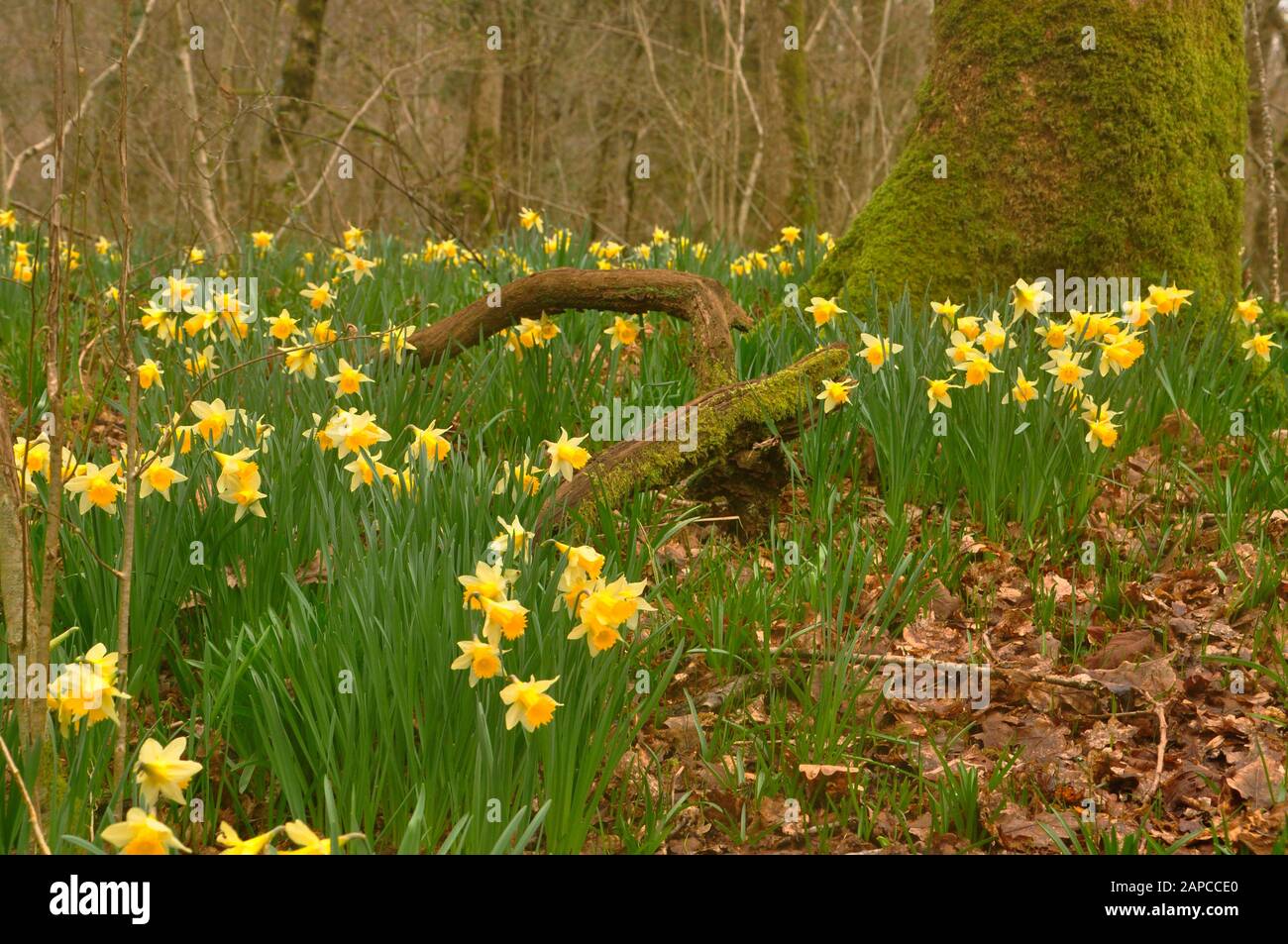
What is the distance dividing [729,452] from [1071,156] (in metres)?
1.81

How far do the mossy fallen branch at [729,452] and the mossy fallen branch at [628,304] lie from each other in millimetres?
314

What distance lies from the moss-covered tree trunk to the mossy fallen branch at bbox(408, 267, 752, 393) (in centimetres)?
82

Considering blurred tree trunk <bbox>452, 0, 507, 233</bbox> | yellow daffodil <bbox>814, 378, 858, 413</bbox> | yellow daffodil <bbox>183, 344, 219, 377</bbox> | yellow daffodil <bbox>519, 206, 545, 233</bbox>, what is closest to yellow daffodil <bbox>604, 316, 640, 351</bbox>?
yellow daffodil <bbox>814, 378, 858, 413</bbox>

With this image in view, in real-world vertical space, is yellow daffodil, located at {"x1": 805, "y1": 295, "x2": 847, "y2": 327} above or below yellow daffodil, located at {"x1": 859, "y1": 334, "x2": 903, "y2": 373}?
above

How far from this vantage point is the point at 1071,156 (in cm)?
397

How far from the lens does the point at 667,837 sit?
85.6 inches

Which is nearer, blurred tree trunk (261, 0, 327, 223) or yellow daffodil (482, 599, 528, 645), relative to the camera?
yellow daffodil (482, 599, 528, 645)

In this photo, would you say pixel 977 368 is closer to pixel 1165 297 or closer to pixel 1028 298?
pixel 1028 298

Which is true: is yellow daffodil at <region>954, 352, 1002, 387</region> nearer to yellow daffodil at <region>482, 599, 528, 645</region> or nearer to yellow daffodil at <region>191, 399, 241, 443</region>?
yellow daffodil at <region>482, 599, 528, 645</region>

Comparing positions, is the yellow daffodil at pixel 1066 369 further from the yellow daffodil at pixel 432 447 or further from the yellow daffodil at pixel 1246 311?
the yellow daffodil at pixel 432 447

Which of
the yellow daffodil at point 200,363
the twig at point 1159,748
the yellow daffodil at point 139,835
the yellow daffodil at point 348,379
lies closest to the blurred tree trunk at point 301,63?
the yellow daffodil at point 200,363

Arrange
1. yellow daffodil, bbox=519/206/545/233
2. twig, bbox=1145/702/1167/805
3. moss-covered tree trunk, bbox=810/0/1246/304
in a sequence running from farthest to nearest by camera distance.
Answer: yellow daffodil, bbox=519/206/545/233, moss-covered tree trunk, bbox=810/0/1246/304, twig, bbox=1145/702/1167/805

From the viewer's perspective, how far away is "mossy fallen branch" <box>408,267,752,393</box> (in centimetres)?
356
